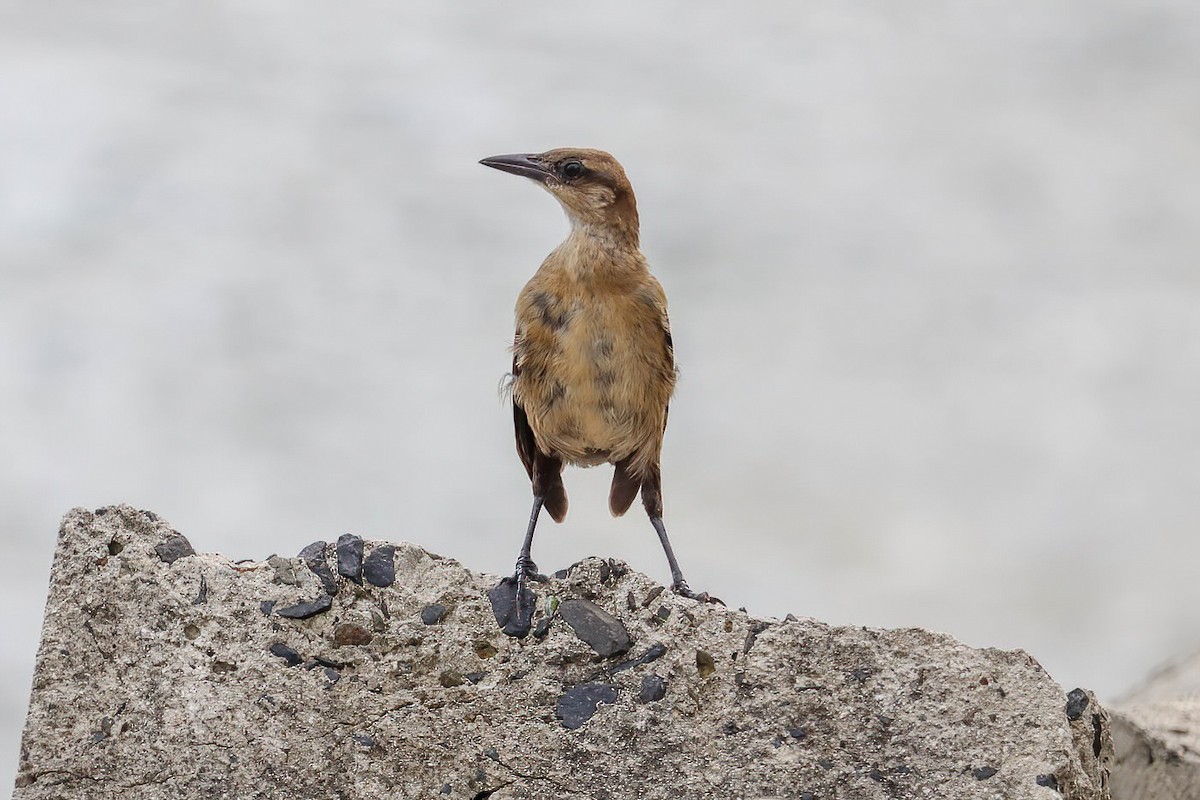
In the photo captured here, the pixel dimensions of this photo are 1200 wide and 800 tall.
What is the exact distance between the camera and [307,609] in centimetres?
467

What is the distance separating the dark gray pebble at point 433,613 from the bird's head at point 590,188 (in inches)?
66.2

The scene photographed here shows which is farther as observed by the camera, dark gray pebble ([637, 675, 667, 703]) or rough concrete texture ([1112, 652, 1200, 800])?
rough concrete texture ([1112, 652, 1200, 800])

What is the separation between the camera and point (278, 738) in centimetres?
449

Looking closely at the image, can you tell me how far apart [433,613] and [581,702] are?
54cm

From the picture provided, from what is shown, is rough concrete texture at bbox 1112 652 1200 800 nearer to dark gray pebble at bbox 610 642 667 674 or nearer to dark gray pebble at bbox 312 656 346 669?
dark gray pebble at bbox 610 642 667 674

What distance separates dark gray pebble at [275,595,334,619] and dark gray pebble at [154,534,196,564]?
0.36 meters

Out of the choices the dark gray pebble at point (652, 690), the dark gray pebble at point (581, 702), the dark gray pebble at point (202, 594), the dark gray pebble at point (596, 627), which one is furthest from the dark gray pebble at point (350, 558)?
the dark gray pebble at point (652, 690)

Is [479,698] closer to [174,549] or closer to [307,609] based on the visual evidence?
[307,609]

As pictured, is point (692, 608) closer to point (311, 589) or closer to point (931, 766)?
point (931, 766)

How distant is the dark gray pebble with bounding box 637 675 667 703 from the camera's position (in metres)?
4.48

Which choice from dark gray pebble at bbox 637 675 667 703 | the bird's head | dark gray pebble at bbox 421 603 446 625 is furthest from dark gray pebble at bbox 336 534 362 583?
the bird's head

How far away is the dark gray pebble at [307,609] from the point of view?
4660 millimetres

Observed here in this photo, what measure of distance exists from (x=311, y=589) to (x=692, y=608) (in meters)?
1.16

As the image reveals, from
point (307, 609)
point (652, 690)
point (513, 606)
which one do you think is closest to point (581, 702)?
point (652, 690)
